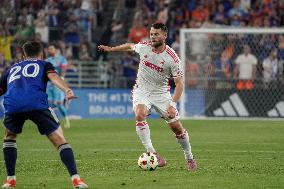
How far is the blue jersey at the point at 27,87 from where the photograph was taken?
40.5 ft

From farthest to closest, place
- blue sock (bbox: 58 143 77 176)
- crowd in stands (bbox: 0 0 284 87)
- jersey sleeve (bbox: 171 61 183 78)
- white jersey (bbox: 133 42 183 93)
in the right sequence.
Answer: crowd in stands (bbox: 0 0 284 87) < white jersey (bbox: 133 42 183 93) < jersey sleeve (bbox: 171 61 183 78) < blue sock (bbox: 58 143 77 176)

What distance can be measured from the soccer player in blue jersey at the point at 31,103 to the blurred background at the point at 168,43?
63.1 ft

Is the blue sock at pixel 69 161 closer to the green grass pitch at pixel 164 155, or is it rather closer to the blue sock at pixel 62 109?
the green grass pitch at pixel 164 155

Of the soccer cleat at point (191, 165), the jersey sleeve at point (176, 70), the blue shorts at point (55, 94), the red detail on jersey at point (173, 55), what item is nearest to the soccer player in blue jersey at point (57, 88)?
the blue shorts at point (55, 94)

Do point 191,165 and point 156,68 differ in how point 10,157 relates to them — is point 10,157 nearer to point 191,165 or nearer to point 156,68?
point 191,165

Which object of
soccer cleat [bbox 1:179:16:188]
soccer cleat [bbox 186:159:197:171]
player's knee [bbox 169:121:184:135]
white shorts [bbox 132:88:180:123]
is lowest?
soccer cleat [bbox 186:159:197:171]

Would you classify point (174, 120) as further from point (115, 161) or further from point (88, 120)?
point (88, 120)

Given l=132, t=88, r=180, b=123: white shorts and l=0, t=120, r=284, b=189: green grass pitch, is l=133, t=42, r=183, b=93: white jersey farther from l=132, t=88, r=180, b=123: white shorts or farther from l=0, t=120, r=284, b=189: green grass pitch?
l=0, t=120, r=284, b=189: green grass pitch

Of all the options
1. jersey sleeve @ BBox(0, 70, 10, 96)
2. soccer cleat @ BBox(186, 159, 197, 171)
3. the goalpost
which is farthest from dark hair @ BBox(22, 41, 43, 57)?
the goalpost

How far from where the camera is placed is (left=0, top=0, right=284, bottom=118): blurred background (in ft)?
103

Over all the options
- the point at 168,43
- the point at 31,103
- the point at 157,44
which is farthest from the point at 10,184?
the point at 168,43

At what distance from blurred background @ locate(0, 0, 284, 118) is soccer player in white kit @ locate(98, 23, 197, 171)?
1542 centimetres

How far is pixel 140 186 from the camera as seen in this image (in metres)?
12.8

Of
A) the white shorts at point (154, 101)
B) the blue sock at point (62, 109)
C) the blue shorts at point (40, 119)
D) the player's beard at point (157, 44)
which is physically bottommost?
the blue sock at point (62, 109)
